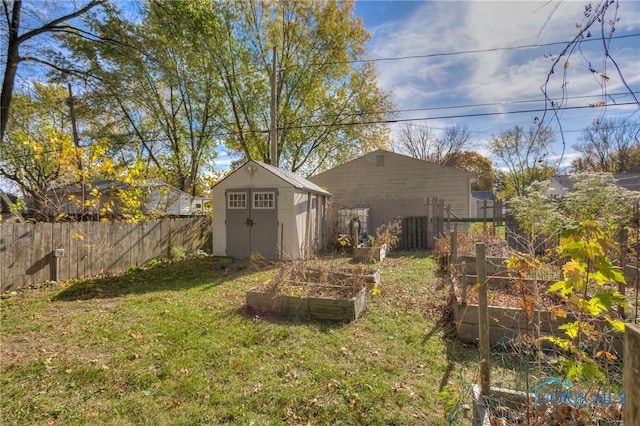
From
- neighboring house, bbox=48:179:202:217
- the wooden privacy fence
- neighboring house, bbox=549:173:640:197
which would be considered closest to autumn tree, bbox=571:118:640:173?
neighboring house, bbox=549:173:640:197

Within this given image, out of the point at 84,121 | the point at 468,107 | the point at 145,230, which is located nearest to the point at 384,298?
the point at 145,230

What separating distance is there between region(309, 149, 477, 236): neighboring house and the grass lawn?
10408 millimetres

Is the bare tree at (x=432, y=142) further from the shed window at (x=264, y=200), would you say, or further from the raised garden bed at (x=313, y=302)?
the raised garden bed at (x=313, y=302)

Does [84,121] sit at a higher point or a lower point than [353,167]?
higher

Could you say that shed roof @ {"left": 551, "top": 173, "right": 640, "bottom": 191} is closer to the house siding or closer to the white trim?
the house siding

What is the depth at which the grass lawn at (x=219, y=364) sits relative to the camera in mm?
2670

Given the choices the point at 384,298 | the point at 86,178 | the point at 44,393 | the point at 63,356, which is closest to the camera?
the point at 44,393

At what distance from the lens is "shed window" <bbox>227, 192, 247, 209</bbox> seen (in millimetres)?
10047

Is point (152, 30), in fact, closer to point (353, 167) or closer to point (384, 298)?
point (353, 167)

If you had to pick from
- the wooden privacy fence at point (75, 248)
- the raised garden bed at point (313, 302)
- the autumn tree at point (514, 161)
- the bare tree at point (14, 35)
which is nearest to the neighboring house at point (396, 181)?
the wooden privacy fence at point (75, 248)

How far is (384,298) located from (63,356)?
4739 millimetres

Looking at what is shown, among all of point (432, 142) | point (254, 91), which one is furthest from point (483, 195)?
point (254, 91)

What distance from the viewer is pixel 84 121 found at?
673 inches

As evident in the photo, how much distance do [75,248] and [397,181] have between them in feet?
46.2
